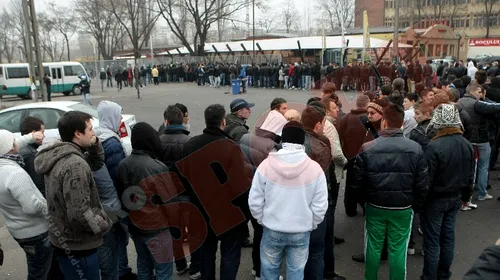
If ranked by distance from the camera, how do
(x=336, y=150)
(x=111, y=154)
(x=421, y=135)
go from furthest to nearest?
(x=421, y=135) < (x=336, y=150) < (x=111, y=154)

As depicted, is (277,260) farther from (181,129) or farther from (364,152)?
(181,129)

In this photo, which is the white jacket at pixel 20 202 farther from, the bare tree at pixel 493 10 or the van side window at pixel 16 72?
the bare tree at pixel 493 10

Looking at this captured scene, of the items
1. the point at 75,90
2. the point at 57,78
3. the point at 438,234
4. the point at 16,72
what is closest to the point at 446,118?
the point at 438,234

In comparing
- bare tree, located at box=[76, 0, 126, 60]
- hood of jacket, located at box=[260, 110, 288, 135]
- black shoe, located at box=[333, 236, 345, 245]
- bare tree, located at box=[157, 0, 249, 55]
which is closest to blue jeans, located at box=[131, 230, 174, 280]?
→ hood of jacket, located at box=[260, 110, 288, 135]

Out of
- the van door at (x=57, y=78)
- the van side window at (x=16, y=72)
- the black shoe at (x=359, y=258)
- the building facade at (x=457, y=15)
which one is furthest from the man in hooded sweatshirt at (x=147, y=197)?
the building facade at (x=457, y=15)

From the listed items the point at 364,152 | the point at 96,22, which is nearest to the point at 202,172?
the point at 364,152

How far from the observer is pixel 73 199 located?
266cm

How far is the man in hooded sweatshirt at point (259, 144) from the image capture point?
4105mm

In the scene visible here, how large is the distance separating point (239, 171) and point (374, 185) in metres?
1.29

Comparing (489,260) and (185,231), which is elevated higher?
(489,260)

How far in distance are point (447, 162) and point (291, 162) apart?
5.93ft

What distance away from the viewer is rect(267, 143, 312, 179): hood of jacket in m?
3.00

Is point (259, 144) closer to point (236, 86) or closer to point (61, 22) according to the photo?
point (236, 86)

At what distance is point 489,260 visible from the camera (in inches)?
61.7
